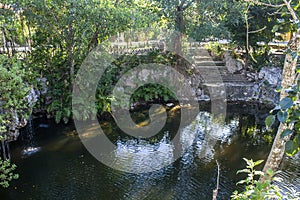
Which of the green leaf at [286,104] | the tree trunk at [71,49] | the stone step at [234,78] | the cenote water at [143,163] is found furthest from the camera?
the stone step at [234,78]

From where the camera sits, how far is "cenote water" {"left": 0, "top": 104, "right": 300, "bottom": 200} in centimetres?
662

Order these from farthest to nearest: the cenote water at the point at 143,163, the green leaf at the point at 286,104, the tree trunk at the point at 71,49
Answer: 1. the tree trunk at the point at 71,49
2. the cenote water at the point at 143,163
3. the green leaf at the point at 286,104

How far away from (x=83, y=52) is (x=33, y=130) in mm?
3525

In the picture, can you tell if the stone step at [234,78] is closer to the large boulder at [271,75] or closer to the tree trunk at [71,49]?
the large boulder at [271,75]

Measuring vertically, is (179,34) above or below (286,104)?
above

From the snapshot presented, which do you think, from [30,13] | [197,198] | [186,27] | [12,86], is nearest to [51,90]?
[30,13]

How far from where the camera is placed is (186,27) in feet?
43.3

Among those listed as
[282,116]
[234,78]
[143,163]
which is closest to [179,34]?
[234,78]

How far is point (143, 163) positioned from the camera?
7.84 metres

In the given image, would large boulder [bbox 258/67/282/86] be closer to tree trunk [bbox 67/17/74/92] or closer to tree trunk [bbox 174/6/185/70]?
tree trunk [bbox 174/6/185/70]

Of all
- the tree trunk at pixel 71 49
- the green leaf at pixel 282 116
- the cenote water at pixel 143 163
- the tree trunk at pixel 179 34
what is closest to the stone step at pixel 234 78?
the tree trunk at pixel 179 34

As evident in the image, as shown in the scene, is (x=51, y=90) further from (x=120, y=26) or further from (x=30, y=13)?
(x=120, y=26)

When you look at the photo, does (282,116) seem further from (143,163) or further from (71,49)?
(71,49)

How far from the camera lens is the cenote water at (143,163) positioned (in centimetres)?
662
